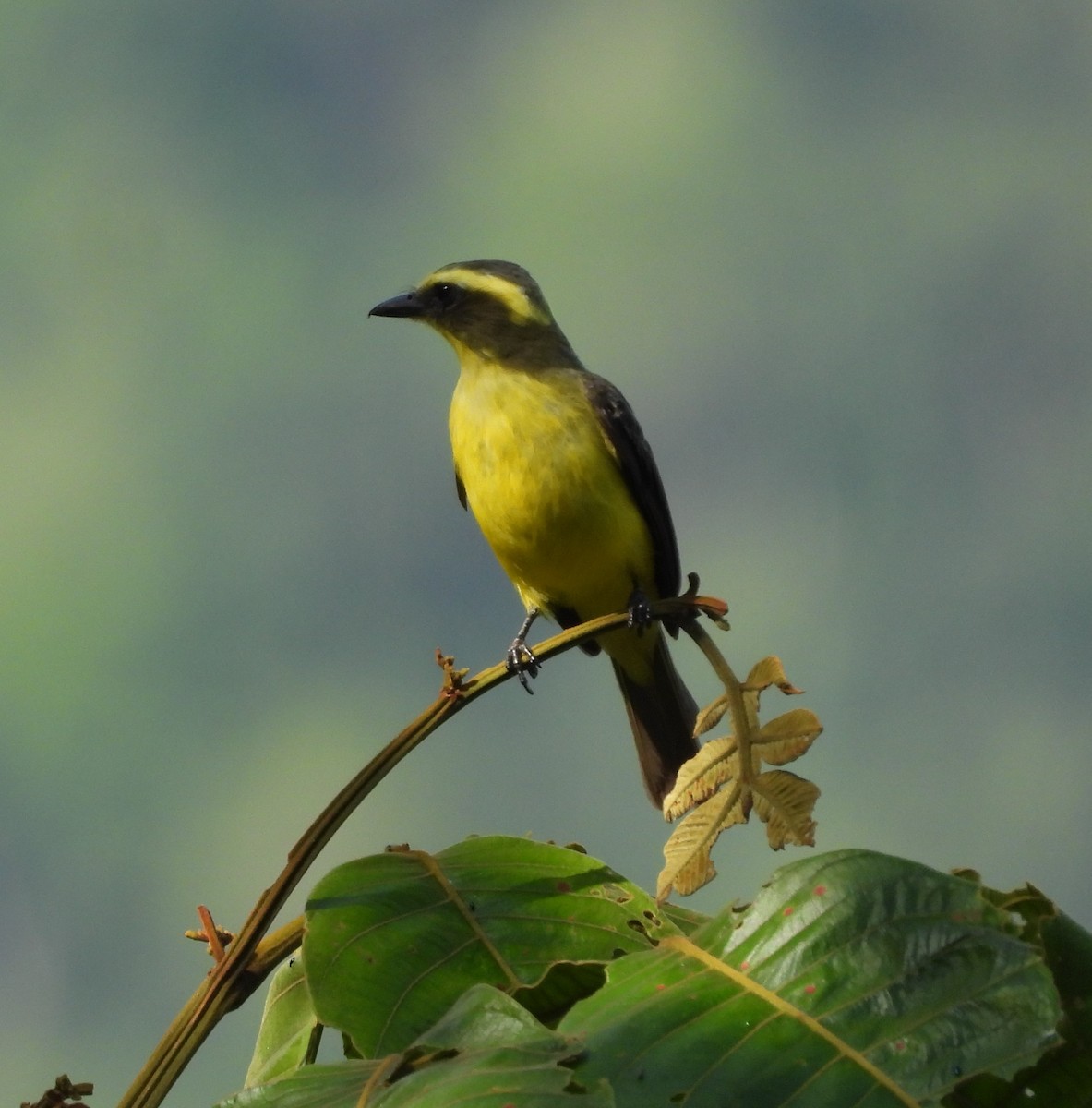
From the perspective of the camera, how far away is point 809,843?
2.01 meters

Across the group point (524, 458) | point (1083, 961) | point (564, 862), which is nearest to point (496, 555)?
point (524, 458)

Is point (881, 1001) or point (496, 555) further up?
point (496, 555)

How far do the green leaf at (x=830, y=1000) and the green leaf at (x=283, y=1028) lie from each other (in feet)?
2.25

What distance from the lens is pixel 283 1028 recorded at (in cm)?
236

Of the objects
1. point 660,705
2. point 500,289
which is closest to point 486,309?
point 500,289

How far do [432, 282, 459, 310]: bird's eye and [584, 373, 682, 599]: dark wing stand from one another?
2.42 feet

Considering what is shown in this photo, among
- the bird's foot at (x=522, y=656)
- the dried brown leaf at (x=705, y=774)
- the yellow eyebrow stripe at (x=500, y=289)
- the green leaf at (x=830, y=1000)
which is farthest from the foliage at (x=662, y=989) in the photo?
the yellow eyebrow stripe at (x=500, y=289)

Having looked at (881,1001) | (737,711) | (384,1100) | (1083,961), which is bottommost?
(1083,961)

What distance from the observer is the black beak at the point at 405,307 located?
5.13m

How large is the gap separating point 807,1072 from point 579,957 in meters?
0.56

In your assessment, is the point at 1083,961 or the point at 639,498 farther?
the point at 639,498

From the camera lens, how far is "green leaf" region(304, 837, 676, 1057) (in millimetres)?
2023

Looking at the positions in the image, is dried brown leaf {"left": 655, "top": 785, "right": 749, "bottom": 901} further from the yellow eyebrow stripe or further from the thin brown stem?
the yellow eyebrow stripe

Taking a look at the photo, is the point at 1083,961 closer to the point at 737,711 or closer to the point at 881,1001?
the point at 881,1001
